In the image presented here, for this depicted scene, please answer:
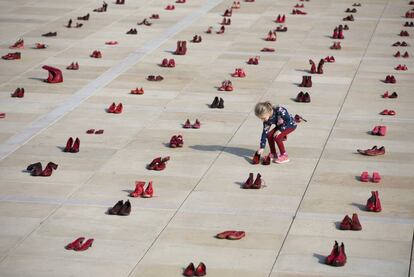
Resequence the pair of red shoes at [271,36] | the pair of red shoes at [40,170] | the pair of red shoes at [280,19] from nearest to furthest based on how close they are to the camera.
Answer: the pair of red shoes at [40,170], the pair of red shoes at [271,36], the pair of red shoes at [280,19]

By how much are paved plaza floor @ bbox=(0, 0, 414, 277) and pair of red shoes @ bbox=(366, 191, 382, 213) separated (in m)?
0.11

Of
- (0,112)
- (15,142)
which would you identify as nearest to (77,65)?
(0,112)

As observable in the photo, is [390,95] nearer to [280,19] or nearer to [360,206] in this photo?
[360,206]

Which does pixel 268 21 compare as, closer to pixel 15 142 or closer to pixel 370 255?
pixel 15 142

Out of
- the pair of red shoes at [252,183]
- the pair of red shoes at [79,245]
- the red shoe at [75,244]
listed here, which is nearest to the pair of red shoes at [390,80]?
the pair of red shoes at [252,183]

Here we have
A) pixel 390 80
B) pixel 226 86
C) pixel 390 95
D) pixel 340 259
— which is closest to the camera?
pixel 340 259

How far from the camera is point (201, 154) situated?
2428cm

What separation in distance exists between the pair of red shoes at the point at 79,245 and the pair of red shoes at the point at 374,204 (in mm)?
5673

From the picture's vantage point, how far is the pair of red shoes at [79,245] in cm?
1858

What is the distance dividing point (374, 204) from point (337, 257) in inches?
119

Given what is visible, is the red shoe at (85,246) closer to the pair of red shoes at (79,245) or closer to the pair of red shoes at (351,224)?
the pair of red shoes at (79,245)

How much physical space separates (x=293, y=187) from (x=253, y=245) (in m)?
3.41

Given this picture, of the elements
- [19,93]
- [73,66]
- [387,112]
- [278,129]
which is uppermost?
[278,129]

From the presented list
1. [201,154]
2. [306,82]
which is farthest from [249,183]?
[306,82]
